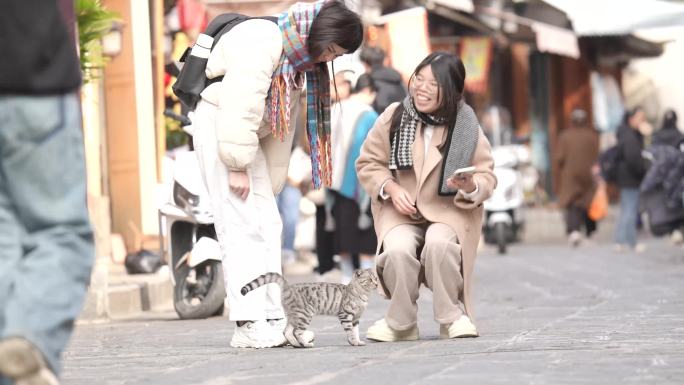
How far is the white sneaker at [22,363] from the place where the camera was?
4805 millimetres

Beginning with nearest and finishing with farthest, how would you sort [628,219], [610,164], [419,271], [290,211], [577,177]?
[419,271] → [290,211] → [628,219] → [610,164] → [577,177]

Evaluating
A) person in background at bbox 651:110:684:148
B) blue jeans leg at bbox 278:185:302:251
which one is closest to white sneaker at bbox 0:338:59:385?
blue jeans leg at bbox 278:185:302:251

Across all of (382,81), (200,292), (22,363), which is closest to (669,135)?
(382,81)

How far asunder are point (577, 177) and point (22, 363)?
20.5 metres

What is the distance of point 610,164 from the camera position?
22.6 metres

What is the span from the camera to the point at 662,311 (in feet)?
35.3

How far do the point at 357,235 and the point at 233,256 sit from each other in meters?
5.67

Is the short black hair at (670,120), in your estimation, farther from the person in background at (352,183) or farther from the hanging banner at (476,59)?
the hanging banner at (476,59)

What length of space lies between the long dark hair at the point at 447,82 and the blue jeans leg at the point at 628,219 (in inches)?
526

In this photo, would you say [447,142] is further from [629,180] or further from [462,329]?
[629,180]

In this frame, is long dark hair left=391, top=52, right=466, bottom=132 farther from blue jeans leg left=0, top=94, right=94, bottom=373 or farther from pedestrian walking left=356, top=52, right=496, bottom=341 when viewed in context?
blue jeans leg left=0, top=94, right=94, bottom=373

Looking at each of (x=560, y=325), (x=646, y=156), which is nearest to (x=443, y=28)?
(x=646, y=156)

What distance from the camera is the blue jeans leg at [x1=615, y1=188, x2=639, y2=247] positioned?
22.1 metres

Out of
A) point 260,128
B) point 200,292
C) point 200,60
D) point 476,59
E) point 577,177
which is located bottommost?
point 577,177
